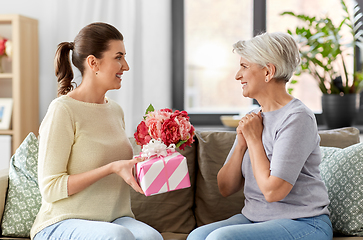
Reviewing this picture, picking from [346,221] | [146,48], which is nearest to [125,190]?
[346,221]

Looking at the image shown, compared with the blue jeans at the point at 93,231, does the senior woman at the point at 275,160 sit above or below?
above

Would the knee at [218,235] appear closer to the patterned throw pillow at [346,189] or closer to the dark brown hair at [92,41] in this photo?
the patterned throw pillow at [346,189]

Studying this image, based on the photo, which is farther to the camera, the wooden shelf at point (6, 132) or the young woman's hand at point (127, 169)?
the wooden shelf at point (6, 132)

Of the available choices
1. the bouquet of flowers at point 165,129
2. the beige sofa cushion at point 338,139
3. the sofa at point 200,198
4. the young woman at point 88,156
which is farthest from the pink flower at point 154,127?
the beige sofa cushion at point 338,139

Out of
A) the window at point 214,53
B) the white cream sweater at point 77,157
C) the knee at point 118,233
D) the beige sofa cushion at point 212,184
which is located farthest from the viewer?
the window at point 214,53

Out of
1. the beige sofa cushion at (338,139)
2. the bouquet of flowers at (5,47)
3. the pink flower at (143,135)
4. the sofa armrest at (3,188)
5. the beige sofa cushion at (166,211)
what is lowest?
the beige sofa cushion at (166,211)

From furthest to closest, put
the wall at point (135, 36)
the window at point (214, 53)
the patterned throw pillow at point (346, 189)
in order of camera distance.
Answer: the window at point (214, 53)
the wall at point (135, 36)
the patterned throw pillow at point (346, 189)

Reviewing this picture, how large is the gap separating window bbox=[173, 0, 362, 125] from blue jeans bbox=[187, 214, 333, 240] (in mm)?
1723

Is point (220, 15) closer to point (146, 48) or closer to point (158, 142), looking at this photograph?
point (146, 48)

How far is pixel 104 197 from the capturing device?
154 centimetres

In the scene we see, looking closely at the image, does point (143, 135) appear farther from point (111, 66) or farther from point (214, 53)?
point (214, 53)

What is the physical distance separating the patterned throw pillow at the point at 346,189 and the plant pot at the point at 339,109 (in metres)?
0.92

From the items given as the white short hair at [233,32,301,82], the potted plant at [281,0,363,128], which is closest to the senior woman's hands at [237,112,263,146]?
the white short hair at [233,32,301,82]

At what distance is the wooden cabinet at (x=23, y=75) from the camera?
9.26 ft
